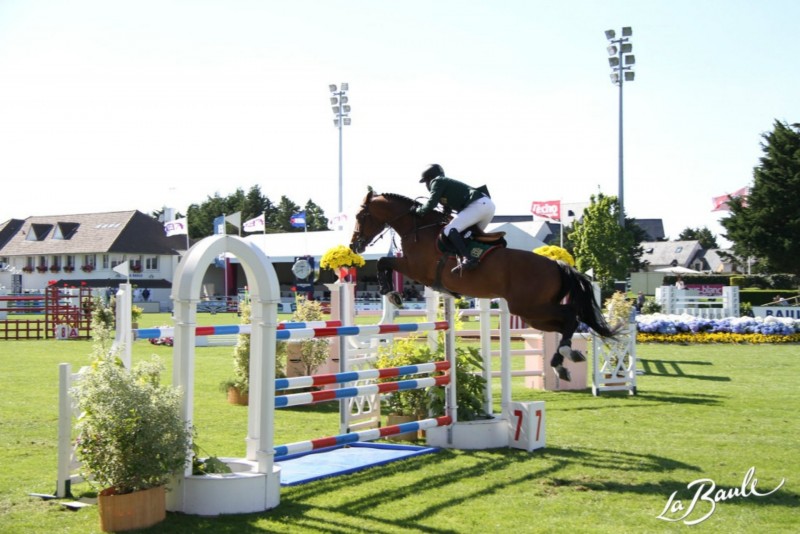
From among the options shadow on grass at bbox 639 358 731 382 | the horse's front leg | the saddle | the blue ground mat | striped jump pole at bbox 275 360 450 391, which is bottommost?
the blue ground mat

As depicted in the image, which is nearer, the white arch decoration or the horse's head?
the white arch decoration

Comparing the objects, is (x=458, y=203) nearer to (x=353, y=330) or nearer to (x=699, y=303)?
(x=353, y=330)

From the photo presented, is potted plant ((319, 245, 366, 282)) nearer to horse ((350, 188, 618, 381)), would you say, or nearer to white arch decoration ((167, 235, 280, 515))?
horse ((350, 188, 618, 381))

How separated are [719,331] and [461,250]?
1596cm

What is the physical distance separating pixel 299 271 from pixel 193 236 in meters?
45.9

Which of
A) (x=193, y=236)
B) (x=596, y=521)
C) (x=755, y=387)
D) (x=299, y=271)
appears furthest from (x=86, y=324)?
(x=193, y=236)

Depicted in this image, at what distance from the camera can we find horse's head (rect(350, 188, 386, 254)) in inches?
294

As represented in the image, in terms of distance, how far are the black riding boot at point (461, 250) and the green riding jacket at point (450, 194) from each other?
13.2 inches

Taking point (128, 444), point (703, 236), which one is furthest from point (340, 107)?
point (703, 236)

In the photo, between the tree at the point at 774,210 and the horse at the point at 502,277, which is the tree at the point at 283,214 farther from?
the horse at the point at 502,277

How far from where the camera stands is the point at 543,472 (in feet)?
20.3

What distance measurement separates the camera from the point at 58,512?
494 centimetres

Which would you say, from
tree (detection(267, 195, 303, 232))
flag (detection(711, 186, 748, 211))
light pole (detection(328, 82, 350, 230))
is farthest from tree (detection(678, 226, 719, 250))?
light pole (detection(328, 82, 350, 230))

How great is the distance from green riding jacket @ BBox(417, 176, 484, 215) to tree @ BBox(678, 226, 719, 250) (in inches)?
4149
